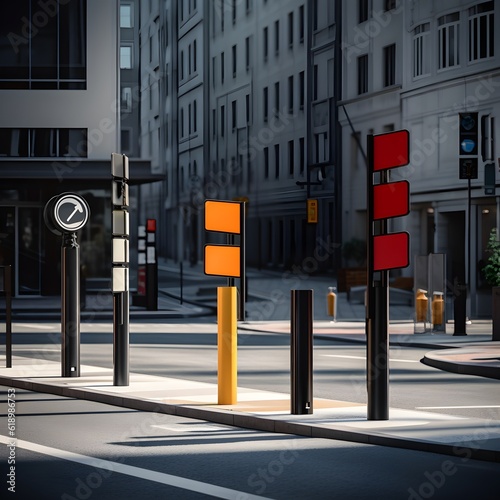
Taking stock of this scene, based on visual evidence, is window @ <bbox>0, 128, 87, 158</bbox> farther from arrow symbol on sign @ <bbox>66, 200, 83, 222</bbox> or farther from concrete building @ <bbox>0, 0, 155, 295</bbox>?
arrow symbol on sign @ <bbox>66, 200, 83, 222</bbox>

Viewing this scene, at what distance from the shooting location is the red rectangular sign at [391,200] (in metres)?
10.1

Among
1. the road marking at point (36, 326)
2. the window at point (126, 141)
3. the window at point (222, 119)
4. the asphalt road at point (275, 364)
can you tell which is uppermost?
the window at point (222, 119)

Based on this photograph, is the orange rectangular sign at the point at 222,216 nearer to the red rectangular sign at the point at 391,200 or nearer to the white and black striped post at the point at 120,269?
the red rectangular sign at the point at 391,200

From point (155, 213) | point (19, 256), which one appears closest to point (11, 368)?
point (19, 256)

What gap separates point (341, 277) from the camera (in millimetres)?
43938

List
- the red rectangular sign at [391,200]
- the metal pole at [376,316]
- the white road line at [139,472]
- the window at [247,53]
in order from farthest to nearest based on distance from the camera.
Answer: the window at [247,53]
the metal pole at [376,316]
the red rectangular sign at [391,200]
the white road line at [139,472]

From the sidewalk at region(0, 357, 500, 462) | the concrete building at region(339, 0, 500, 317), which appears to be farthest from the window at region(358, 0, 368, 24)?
the sidewalk at region(0, 357, 500, 462)

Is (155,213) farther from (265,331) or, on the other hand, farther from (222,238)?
(265,331)

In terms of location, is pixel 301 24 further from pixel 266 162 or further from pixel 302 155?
pixel 266 162

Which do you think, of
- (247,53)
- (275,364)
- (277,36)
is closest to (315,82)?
(277,36)

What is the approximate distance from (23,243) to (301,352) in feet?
102

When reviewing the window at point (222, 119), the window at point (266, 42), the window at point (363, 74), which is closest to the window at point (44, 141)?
the window at point (363, 74)

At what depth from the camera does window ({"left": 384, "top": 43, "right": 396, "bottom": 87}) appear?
49.6 metres

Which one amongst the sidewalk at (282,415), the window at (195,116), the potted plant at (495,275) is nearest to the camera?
the sidewalk at (282,415)
